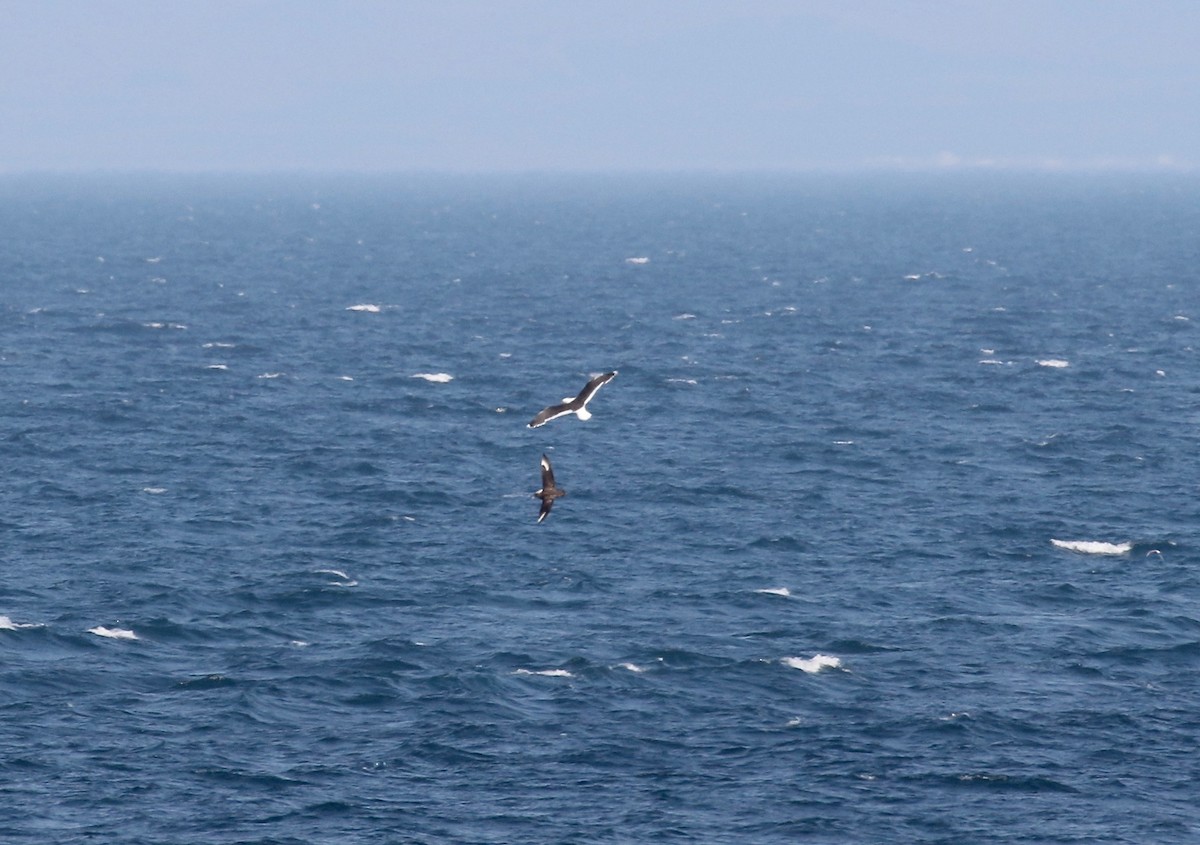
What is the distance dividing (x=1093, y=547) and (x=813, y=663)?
2073 cm

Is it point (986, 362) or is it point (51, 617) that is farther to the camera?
point (986, 362)

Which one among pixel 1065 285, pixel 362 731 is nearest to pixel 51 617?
pixel 362 731

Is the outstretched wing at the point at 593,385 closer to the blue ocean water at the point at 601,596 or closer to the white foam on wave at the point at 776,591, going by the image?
the blue ocean water at the point at 601,596

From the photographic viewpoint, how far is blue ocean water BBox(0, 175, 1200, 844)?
54.2 metres

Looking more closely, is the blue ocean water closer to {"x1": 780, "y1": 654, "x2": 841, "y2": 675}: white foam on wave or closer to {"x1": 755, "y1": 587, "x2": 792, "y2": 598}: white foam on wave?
{"x1": 780, "y1": 654, "x2": 841, "y2": 675}: white foam on wave

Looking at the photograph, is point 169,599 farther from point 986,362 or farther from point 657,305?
point 657,305

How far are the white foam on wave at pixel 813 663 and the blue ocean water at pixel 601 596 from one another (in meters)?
0.23

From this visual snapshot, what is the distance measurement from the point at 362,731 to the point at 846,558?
27447mm

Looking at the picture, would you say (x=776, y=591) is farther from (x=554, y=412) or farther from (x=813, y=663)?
(x=554, y=412)

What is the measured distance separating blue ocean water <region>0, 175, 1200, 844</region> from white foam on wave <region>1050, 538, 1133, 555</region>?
6.8 inches

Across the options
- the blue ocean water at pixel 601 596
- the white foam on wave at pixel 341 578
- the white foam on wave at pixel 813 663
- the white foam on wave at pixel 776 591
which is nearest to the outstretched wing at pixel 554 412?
the blue ocean water at pixel 601 596

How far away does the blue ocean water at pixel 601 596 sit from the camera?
54.2 meters

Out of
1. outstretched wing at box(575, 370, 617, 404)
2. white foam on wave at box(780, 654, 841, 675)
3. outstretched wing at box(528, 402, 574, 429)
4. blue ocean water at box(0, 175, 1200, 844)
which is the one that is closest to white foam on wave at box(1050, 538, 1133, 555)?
blue ocean water at box(0, 175, 1200, 844)

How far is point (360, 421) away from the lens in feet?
352
